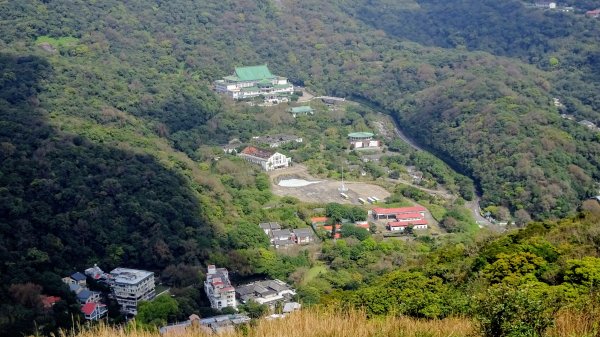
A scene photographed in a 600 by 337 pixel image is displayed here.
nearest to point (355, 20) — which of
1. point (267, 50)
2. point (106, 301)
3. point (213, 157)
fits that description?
point (267, 50)

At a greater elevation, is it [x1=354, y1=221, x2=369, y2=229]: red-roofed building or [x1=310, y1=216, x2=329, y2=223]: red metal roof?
[x1=310, y1=216, x2=329, y2=223]: red metal roof

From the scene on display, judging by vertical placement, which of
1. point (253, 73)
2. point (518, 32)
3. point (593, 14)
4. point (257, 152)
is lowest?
point (257, 152)

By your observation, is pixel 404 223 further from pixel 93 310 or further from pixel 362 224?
pixel 93 310

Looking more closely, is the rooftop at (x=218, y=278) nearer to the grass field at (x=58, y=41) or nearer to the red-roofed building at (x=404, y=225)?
the red-roofed building at (x=404, y=225)

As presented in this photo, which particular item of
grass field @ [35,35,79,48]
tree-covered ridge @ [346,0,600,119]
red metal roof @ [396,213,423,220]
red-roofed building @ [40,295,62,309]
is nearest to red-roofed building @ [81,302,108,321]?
red-roofed building @ [40,295,62,309]

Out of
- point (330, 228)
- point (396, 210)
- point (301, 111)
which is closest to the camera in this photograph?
point (330, 228)

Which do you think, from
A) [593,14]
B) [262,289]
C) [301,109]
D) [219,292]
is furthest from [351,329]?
[593,14]

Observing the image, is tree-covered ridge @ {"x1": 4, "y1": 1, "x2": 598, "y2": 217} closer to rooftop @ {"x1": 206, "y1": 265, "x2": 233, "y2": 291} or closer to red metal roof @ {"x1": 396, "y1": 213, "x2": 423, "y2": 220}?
red metal roof @ {"x1": 396, "y1": 213, "x2": 423, "y2": 220}

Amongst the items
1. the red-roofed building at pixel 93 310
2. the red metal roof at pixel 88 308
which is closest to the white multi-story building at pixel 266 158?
the red-roofed building at pixel 93 310
